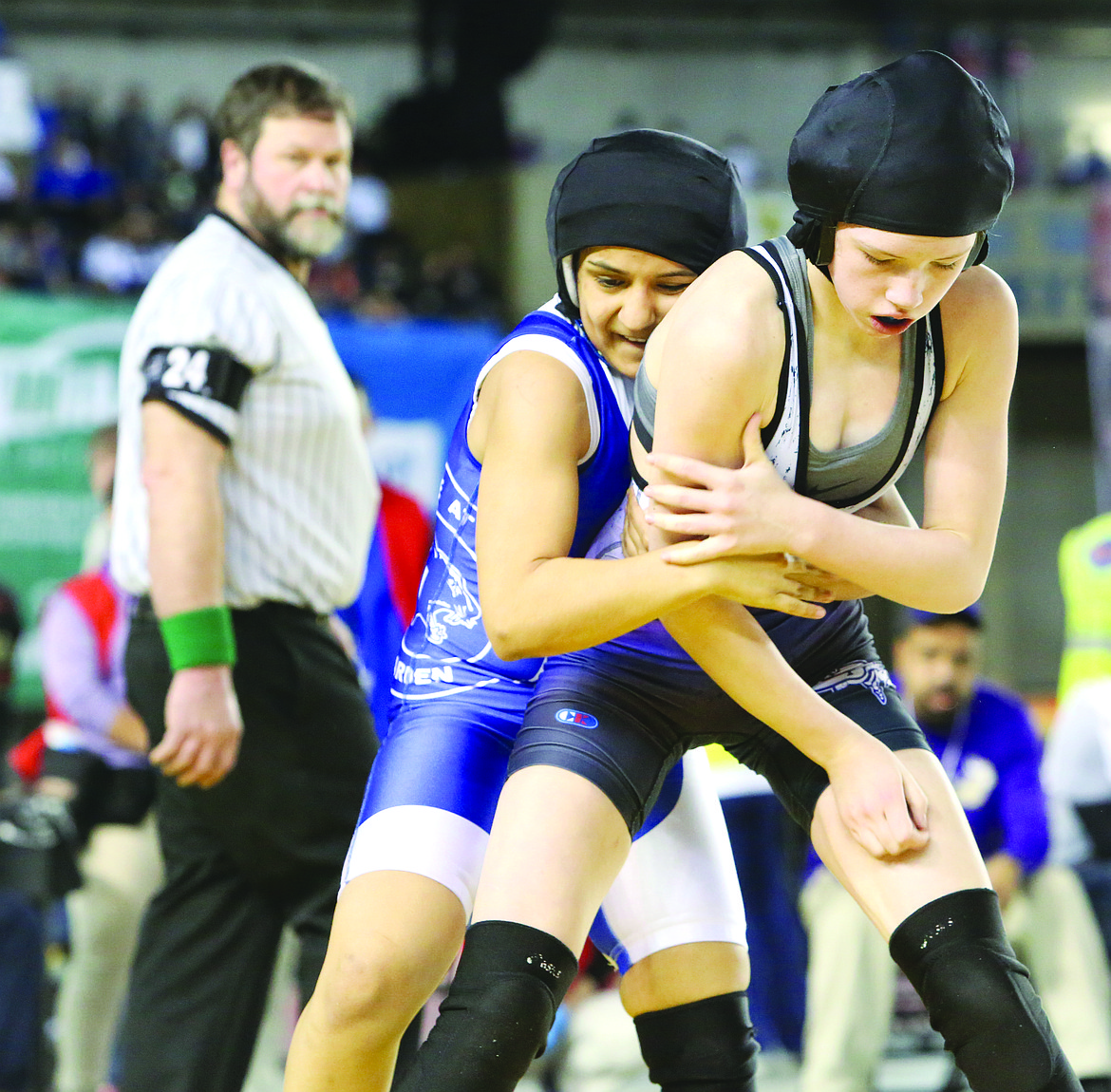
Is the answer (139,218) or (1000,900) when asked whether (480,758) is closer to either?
(1000,900)

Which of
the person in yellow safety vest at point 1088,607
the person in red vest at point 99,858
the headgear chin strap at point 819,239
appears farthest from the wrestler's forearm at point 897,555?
the person in yellow safety vest at point 1088,607

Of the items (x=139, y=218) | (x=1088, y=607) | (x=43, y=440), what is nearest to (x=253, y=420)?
(x=1088, y=607)

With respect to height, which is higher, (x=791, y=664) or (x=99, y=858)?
(x=791, y=664)

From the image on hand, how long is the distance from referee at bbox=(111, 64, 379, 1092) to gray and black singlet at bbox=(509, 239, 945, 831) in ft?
2.35

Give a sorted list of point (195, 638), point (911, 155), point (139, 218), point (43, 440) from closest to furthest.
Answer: point (911, 155) < point (195, 638) < point (43, 440) < point (139, 218)

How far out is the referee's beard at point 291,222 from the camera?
285 centimetres

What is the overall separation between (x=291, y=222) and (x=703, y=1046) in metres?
1.61

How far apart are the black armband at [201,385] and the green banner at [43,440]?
6.20m

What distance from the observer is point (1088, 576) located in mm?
5305

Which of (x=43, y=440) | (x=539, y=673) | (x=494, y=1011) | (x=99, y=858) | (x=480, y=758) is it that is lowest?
(x=99, y=858)

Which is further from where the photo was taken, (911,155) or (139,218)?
(139,218)

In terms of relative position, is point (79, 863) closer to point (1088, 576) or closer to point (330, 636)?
point (330, 636)

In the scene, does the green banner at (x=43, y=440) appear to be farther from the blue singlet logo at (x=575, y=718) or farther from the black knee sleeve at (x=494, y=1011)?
the black knee sleeve at (x=494, y=1011)

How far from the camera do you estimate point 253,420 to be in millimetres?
2699
